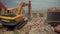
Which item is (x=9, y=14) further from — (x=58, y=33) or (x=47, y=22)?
(x=58, y=33)

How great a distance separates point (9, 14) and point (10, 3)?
A: 51.1 inches

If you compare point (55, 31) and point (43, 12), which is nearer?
point (55, 31)

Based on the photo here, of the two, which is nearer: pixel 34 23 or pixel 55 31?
pixel 55 31

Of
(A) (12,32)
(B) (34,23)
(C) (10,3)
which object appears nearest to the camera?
(A) (12,32)

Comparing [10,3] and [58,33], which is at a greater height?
[10,3]

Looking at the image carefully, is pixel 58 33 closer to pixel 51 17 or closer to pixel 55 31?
pixel 55 31

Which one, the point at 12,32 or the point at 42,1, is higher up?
the point at 42,1

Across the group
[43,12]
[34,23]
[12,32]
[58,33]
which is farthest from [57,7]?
[12,32]

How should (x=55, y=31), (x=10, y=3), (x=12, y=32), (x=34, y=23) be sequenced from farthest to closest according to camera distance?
(x=10, y=3) < (x=34, y=23) < (x=55, y=31) < (x=12, y=32)

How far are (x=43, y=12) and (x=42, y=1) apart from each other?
16.9 inches

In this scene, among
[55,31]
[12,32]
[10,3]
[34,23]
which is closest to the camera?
[12,32]

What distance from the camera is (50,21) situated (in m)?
5.03

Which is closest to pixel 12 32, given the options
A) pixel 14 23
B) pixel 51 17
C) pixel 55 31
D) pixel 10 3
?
pixel 14 23

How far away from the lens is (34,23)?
4.91m
